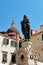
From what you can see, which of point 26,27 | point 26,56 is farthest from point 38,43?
point 26,56

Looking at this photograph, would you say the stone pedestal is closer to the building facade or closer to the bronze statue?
the bronze statue

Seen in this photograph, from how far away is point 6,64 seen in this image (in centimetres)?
3781

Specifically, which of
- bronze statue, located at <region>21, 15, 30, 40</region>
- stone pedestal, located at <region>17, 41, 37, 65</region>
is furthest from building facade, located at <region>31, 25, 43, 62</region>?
bronze statue, located at <region>21, 15, 30, 40</region>

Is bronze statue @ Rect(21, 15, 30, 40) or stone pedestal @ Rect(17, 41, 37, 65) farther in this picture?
bronze statue @ Rect(21, 15, 30, 40)

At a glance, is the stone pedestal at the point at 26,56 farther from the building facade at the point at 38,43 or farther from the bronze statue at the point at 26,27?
the building facade at the point at 38,43

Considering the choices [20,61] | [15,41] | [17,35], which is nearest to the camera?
[20,61]

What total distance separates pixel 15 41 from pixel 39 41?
446cm

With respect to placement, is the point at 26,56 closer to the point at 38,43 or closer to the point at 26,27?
the point at 26,27

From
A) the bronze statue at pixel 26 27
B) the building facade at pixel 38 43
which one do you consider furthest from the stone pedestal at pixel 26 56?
the building facade at pixel 38 43

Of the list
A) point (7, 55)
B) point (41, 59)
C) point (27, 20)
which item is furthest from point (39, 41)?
point (27, 20)

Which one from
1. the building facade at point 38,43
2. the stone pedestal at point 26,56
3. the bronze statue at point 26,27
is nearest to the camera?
the stone pedestal at point 26,56

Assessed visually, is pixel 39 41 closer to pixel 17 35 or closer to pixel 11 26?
pixel 17 35

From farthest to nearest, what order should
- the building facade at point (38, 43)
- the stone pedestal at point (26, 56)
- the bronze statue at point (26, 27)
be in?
1. the building facade at point (38, 43)
2. the bronze statue at point (26, 27)
3. the stone pedestal at point (26, 56)

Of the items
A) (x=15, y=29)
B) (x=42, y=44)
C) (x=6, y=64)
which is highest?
Result: (x=15, y=29)
